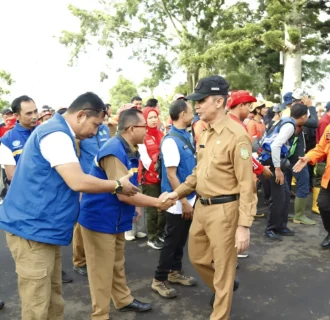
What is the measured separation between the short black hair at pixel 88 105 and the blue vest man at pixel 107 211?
1.46 ft

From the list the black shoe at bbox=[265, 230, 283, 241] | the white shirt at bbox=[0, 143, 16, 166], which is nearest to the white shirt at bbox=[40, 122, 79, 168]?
the white shirt at bbox=[0, 143, 16, 166]

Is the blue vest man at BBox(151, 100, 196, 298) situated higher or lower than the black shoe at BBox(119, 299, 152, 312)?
higher

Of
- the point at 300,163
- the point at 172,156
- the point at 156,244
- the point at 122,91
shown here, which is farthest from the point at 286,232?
the point at 122,91

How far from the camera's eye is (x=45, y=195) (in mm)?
2189

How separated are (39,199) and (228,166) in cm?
134

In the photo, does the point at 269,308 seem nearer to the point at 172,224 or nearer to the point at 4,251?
the point at 172,224

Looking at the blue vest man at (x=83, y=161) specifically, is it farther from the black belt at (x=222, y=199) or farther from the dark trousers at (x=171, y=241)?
the black belt at (x=222, y=199)

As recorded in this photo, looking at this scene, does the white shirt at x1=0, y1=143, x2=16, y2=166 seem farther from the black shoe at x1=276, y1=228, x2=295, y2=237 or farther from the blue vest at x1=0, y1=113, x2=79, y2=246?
the black shoe at x1=276, y1=228, x2=295, y2=237

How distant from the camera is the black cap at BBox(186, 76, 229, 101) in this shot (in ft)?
8.70

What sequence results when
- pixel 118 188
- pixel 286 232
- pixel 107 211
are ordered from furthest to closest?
pixel 286 232 → pixel 107 211 → pixel 118 188

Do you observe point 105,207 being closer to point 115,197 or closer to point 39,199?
point 115,197

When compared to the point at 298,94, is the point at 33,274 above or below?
below

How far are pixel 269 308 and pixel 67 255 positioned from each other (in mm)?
2636

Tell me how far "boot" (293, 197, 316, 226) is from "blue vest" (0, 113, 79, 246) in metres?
4.39
